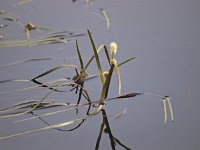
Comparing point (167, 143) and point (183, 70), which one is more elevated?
point (183, 70)

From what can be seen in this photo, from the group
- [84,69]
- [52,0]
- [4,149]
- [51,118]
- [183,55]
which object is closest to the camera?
[4,149]

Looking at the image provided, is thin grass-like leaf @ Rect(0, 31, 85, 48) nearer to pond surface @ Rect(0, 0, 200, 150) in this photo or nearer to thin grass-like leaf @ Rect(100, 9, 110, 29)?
pond surface @ Rect(0, 0, 200, 150)

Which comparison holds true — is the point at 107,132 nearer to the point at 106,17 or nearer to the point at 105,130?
the point at 105,130

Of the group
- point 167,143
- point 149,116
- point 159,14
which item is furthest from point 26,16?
point 167,143

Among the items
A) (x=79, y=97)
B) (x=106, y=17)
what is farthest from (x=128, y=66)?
(x=106, y=17)

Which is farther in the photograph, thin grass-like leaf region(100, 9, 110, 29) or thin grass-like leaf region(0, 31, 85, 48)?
thin grass-like leaf region(100, 9, 110, 29)

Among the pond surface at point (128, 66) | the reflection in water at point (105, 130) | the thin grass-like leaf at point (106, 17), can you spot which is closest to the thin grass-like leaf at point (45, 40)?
the pond surface at point (128, 66)

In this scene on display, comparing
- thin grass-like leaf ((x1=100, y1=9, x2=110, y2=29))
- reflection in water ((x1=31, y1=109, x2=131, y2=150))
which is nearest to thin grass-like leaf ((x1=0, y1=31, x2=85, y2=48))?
thin grass-like leaf ((x1=100, y1=9, x2=110, y2=29))

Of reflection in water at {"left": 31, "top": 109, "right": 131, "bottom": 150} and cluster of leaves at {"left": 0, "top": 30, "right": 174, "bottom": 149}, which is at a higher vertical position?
cluster of leaves at {"left": 0, "top": 30, "right": 174, "bottom": 149}

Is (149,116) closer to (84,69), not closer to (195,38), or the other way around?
(84,69)
